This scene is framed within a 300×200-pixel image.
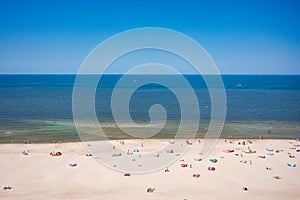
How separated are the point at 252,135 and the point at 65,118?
37.5 m

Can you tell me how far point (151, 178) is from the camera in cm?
3166

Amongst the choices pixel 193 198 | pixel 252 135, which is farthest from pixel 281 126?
pixel 193 198

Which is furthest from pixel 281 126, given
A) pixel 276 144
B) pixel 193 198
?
pixel 193 198

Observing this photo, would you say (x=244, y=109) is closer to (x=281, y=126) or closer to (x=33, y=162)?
(x=281, y=126)

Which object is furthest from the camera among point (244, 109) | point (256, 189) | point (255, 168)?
point (244, 109)

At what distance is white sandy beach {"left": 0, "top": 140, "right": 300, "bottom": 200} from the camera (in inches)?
1090

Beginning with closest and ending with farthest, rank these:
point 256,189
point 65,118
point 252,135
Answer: point 256,189, point 252,135, point 65,118

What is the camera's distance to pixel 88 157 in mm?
38781

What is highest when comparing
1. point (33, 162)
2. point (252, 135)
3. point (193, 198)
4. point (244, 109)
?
point (244, 109)

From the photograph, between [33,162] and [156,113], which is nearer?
[33,162]

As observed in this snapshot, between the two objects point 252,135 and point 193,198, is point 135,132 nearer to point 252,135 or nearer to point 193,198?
point 252,135

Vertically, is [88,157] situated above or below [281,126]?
below

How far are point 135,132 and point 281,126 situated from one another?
2809 cm

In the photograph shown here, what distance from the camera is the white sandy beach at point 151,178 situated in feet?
Result: 90.8
